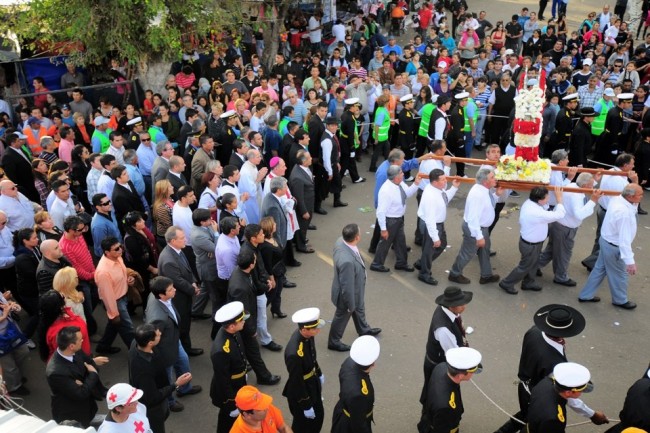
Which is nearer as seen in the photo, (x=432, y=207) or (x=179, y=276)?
(x=179, y=276)

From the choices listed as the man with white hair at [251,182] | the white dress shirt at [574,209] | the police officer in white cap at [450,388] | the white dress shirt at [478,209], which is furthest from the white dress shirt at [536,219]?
the man with white hair at [251,182]

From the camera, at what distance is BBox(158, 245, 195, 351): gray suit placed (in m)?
6.79

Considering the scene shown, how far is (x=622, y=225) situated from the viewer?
771 cm

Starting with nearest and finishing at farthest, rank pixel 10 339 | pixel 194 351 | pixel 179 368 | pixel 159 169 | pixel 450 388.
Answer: pixel 450 388
pixel 10 339
pixel 179 368
pixel 194 351
pixel 159 169

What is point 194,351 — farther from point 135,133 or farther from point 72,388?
point 135,133

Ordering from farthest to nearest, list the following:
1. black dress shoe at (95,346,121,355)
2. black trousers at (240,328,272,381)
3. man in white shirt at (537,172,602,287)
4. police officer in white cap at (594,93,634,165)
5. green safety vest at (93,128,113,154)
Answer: police officer in white cap at (594,93,634,165) < green safety vest at (93,128,113,154) < man in white shirt at (537,172,602,287) < black dress shoe at (95,346,121,355) < black trousers at (240,328,272,381)

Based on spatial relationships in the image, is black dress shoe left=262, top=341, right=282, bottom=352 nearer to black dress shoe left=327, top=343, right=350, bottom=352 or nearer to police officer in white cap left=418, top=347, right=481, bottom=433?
black dress shoe left=327, top=343, right=350, bottom=352

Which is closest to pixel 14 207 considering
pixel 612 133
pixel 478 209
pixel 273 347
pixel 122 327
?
pixel 122 327

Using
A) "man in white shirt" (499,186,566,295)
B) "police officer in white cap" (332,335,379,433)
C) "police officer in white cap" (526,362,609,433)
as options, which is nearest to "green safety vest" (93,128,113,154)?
"man in white shirt" (499,186,566,295)

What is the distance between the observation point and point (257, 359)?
652cm

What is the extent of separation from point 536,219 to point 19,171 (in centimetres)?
737

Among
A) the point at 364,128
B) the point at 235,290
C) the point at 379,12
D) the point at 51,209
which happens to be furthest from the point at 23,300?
the point at 379,12

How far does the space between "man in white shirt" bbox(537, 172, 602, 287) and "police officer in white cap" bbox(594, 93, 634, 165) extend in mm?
3880

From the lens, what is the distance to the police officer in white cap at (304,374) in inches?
219
